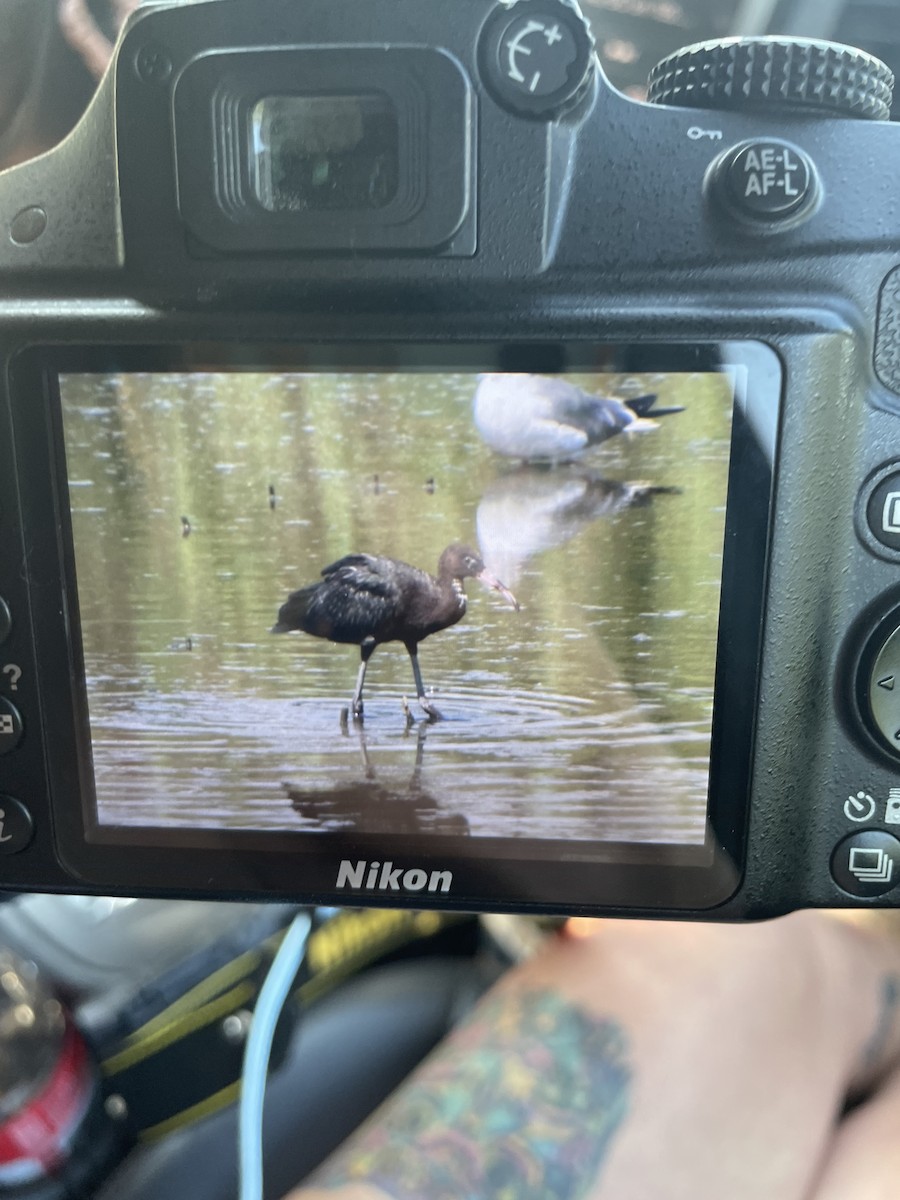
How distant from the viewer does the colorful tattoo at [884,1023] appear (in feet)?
1.50

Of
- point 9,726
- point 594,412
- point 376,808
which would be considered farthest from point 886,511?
point 9,726

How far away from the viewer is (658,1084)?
41cm

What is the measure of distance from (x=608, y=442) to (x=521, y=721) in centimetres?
11

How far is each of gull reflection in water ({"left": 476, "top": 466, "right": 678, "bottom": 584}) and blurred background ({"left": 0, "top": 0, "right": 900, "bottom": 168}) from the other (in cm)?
22

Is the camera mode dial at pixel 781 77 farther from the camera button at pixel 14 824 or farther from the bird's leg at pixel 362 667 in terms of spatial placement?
the camera button at pixel 14 824

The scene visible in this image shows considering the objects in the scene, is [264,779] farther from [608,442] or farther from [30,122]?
[30,122]

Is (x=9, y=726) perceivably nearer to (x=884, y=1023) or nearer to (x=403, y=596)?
(x=403, y=596)

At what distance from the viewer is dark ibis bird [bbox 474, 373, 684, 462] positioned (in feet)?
Result: 1.06

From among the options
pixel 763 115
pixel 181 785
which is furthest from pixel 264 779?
pixel 763 115

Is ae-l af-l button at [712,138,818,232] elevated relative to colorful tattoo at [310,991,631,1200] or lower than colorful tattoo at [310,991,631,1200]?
elevated

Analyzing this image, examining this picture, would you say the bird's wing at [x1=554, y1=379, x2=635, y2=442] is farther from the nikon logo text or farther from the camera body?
the nikon logo text

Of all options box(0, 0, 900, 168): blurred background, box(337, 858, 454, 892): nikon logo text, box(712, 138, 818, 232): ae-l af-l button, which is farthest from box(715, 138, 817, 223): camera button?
box(337, 858, 454, 892): nikon logo text

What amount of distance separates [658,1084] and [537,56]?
0.41 m

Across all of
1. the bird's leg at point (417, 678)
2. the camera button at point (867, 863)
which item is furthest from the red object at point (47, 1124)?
the camera button at point (867, 863)
